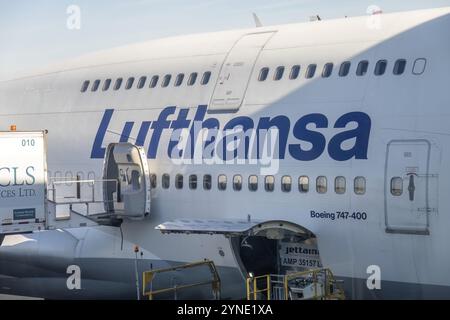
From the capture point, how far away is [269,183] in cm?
2259

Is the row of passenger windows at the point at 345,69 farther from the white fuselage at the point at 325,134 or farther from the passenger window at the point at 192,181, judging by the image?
the passenger window at the point at 192,181

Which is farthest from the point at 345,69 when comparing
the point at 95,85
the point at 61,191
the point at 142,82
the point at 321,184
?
the point at 61,191

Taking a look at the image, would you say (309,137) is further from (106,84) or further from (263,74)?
(106,84)

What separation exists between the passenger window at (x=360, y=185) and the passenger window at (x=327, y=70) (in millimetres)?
2739

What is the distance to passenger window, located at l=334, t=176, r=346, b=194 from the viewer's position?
21.2 meters

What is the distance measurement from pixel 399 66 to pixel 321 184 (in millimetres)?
3204

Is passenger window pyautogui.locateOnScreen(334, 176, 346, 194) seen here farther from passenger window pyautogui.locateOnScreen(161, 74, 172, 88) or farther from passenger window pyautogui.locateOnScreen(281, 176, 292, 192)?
passenger window pyautogui.locateOnScreen(161, 74, 172, 88)

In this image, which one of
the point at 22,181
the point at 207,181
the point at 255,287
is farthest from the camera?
the point at 207,181

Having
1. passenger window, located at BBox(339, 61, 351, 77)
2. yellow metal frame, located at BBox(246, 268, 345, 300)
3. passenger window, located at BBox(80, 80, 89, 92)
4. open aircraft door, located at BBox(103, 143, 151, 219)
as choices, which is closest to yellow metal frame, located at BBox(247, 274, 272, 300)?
yellow metal frame, located at BBox(246, 268, 345, 300)

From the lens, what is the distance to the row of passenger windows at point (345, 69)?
20.8m

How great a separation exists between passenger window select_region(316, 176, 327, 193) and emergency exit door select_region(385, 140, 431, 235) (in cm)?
160

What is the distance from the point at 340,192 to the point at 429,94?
2973 mm
